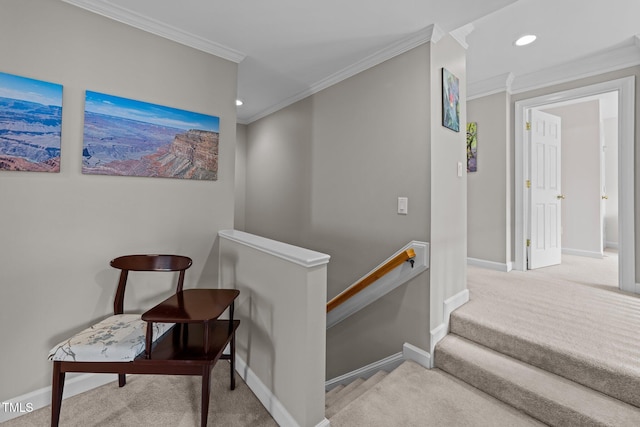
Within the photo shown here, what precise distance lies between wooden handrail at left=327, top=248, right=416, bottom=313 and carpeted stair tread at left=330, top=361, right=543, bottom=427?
2.17 feet

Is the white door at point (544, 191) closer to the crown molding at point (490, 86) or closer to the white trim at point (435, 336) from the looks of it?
the crown molding at point (490, 86)

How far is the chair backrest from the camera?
179 centimetres

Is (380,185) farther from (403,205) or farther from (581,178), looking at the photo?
(581,178)

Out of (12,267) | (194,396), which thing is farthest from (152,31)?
(194,396)

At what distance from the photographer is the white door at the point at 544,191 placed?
3.59 metres

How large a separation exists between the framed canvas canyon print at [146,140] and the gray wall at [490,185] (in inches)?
128

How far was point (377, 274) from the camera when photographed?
Result: 2.17 metres

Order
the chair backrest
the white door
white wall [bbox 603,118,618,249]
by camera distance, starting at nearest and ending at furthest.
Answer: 1. the chair backrest
2. the white door
3. white wall [bbox 603,118,618,249]

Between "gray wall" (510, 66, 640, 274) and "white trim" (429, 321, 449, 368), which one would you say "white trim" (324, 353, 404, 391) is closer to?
"white trim" (429, 321, 449, 368)

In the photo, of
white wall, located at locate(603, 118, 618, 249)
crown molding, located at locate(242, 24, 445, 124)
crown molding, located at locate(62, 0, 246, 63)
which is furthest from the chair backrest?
white wall, located at locate(603, 118, 618, 249)

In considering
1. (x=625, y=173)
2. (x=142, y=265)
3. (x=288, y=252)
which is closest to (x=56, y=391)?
(x=142, y=265)

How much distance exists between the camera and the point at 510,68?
10.5ft

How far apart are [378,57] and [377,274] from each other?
183 centimetres

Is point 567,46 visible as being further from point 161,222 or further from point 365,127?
point 161,222
